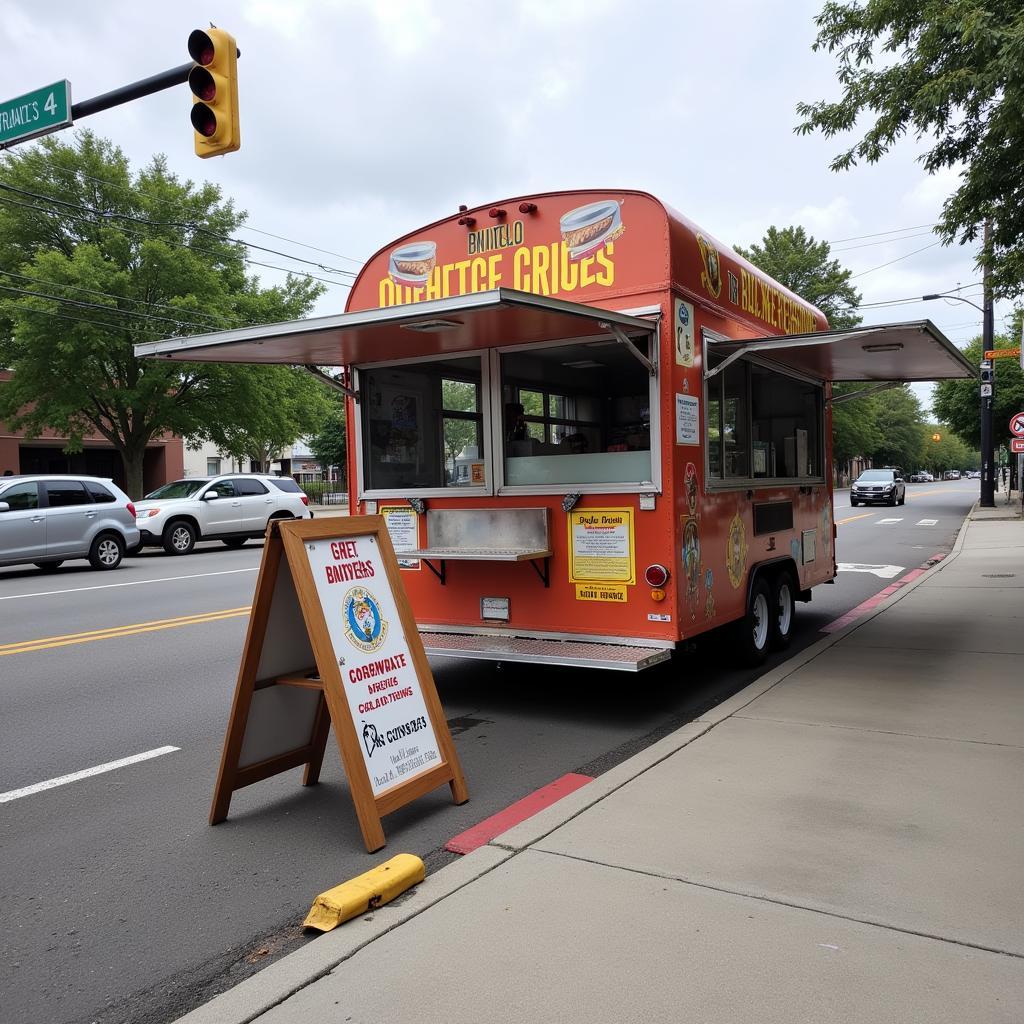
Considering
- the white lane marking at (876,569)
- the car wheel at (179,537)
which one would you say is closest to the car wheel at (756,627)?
the white lane marking at (876,569)

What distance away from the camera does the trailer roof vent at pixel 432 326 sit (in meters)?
5.41

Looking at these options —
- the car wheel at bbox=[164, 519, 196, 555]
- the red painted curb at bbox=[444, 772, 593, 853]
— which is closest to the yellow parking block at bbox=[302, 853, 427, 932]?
the red painted curb at bbox=[444, 772, 593, 853]

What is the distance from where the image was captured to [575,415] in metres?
7.07

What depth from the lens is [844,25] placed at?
9297 mm

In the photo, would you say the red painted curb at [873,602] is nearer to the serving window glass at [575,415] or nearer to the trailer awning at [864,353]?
the trailer awning at [864,353]

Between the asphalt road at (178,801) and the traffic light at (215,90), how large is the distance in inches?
201

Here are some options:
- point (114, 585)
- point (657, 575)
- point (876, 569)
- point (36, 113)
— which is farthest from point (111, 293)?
point (657, 575)

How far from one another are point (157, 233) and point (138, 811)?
24542mm

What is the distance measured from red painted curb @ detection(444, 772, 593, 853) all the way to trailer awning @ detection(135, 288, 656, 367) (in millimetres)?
2541

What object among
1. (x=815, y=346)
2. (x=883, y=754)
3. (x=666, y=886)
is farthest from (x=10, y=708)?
(x=815, y=346)

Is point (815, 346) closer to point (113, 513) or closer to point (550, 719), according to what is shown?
point (550, 719)

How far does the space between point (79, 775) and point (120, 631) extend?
4.82 m

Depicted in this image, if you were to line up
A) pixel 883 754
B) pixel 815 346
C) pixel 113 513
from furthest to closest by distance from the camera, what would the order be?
pixel 113 513 → pixel 815 346 → pixel 883 754

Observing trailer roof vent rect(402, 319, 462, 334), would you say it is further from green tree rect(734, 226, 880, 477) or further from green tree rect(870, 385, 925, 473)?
green tree rect(870, 385, 925, 473)
